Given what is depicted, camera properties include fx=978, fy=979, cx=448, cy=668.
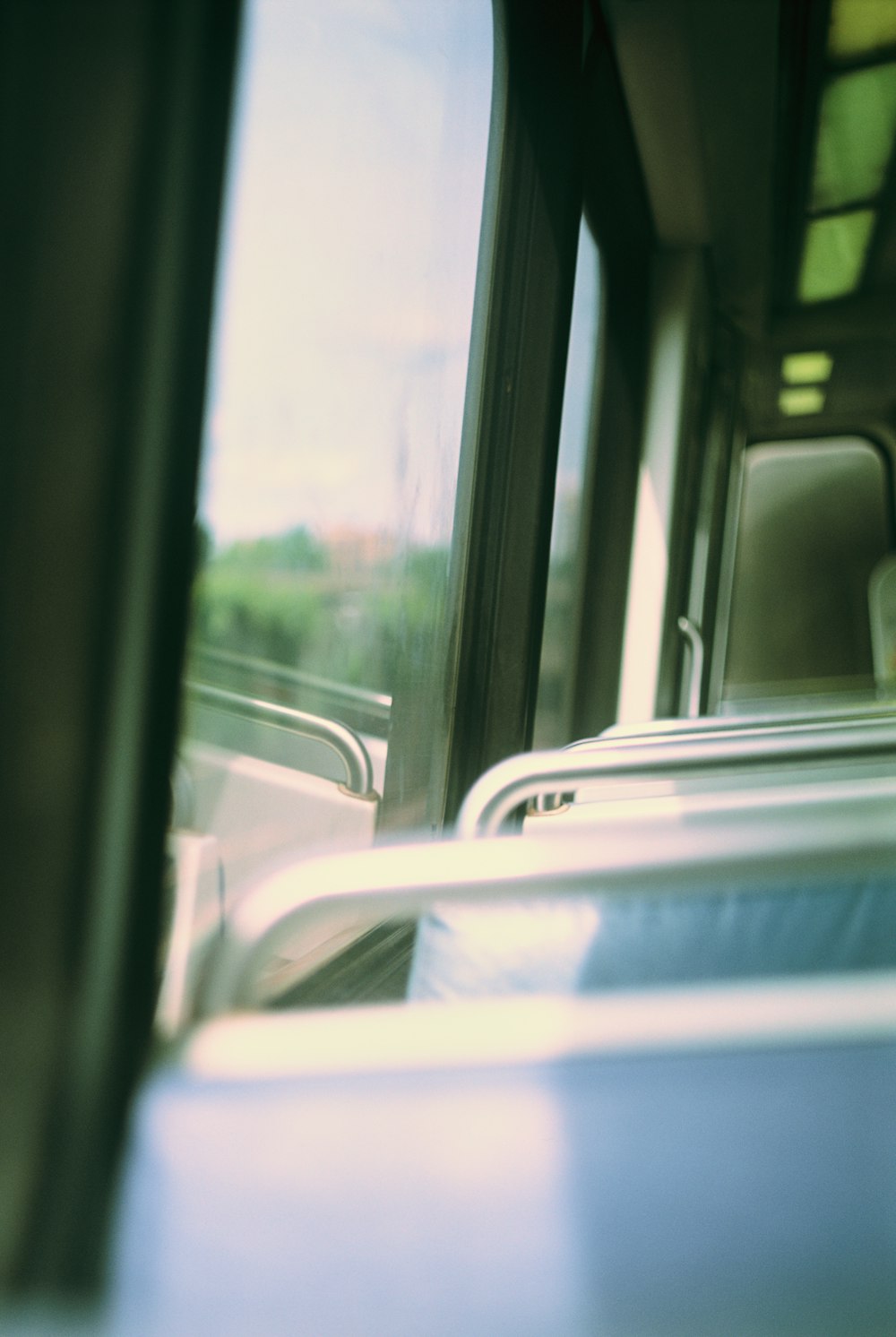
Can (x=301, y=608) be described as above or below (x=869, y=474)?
below

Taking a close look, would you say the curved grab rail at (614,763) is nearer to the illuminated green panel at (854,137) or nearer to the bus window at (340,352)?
the bus window at (340,352)

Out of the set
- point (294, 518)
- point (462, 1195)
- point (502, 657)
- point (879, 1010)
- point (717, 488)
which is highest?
point (717, 488)

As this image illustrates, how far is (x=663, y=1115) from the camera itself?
0.54 metres

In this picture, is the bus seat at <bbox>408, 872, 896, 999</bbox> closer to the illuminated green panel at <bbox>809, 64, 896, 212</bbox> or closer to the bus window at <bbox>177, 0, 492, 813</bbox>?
the bus window at <bbox>177, 0, 492, 813</bbox>

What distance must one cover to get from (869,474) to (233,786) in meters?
4.13

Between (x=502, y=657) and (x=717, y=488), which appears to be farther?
(x=717, y=488)

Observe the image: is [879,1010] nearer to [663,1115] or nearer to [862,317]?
[663,1115]

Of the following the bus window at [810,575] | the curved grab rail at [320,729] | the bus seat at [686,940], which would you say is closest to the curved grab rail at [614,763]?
the bus seat at [686,940]

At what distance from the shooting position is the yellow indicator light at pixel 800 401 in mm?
4348

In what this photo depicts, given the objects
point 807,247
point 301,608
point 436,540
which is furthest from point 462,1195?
point 807,247

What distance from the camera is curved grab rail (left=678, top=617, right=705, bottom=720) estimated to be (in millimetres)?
3295

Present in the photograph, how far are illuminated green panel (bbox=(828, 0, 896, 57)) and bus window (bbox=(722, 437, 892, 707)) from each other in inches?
88.4

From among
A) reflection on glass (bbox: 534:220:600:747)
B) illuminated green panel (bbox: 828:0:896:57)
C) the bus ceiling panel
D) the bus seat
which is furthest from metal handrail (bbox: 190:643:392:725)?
illuminated green panel (bbox: 828:0:896:57)

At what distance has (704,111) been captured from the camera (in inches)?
92.7
